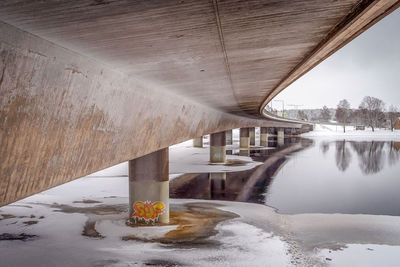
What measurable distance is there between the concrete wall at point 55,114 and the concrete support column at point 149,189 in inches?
289

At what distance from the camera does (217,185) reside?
27.6 meters

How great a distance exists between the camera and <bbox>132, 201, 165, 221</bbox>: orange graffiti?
51.1ft

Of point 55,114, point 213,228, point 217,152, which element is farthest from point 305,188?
point 55,114

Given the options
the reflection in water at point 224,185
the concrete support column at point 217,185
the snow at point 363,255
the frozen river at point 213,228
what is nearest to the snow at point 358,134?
the reflection in water at point 224,185

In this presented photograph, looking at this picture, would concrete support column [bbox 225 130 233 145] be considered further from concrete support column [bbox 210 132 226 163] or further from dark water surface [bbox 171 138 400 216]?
dark water surface [bbox 171 138 400 216]

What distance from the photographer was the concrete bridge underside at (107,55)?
4430 mm

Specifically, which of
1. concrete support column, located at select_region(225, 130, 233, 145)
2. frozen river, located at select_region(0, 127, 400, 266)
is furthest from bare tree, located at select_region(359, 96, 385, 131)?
frozen river, located at select_region(0, 127, 400, 266)

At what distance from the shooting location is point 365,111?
168 metres

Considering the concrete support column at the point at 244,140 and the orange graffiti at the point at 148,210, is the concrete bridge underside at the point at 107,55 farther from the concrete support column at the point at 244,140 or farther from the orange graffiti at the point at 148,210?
the concrete support column at the point at 244,140

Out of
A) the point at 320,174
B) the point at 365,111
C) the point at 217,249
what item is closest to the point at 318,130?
the point at 365,111

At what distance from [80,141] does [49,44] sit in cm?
194

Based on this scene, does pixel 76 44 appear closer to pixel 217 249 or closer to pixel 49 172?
pixel 49 172

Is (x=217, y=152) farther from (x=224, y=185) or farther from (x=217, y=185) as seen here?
(x=217, y=185)

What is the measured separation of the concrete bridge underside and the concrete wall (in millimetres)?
17
